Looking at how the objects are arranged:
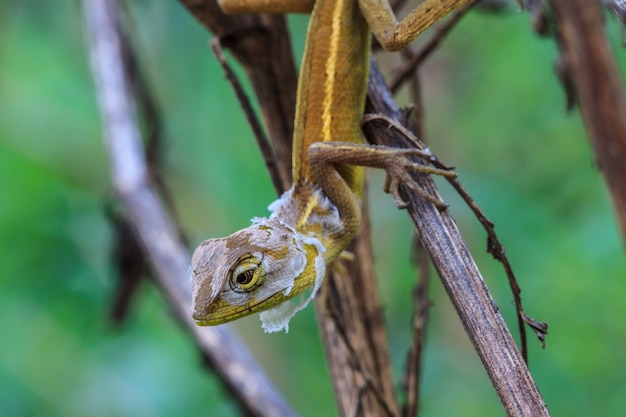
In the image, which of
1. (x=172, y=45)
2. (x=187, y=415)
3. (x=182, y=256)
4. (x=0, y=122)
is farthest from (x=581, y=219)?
(x=0, y=122)

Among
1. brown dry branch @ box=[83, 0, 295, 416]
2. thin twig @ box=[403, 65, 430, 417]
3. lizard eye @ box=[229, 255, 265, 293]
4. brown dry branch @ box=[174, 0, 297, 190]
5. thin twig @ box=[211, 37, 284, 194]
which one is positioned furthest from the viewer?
brown dry branch @ box=[83, 0, 295, 416]

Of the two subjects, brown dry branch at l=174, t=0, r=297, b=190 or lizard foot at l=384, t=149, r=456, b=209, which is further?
brown dry branch at l=174, t=0, r=297, b=190

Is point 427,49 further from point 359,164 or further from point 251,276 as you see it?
point 251,276

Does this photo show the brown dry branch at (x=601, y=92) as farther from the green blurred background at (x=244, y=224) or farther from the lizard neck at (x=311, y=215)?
the green blurred background at (x=244, y=224)

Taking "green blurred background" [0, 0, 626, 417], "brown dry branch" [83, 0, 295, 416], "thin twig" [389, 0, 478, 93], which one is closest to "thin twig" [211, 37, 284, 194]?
"thin twig" [389, 0, 478, 93]

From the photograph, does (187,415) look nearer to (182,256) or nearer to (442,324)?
(182,256)

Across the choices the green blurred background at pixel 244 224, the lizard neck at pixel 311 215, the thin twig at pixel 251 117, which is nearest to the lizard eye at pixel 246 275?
the lizard neck at pixel 311 215

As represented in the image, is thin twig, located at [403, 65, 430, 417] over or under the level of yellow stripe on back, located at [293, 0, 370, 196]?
under

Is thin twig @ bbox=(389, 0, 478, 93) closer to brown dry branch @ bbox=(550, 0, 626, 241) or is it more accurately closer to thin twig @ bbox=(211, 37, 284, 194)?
brown dry branch @ bbox=(550, 0, 626, 241)

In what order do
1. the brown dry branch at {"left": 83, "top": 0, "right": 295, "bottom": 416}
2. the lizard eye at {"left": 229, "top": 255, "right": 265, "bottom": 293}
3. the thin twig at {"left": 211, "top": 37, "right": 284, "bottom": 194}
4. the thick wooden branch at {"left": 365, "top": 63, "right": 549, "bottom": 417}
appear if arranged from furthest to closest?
the brown dry branch at {"left": 83, "top": 0, "right": 295, "bottom": 416} < the thin twig at {"left": 211, "top": 37, "right": 284, "bottom": 194} < the lizard eye at {"left": 229, "top": 255, "right": 265, "bottom": 293} < the thick wooden branch at {"left": 365, "top": 63, "right": 549, "bottom": 417}
